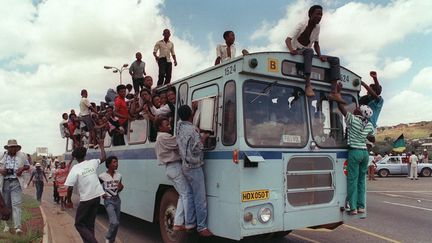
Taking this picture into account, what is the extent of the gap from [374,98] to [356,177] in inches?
71.9

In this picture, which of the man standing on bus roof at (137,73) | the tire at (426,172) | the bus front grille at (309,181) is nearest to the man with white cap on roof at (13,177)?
the man standing on bus roof at (137,73)

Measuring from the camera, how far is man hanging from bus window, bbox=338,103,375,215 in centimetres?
664

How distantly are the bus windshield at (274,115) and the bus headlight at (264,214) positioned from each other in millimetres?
890

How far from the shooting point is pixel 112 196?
716 centimetres

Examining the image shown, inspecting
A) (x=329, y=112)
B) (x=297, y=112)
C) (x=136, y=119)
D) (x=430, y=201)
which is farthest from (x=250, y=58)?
(x=430, y=201)

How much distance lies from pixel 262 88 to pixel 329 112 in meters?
1.42

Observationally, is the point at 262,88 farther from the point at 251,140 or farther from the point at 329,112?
the point at 329,112

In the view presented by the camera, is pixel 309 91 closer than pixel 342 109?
Yes

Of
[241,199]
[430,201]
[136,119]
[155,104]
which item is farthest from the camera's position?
[430,201]

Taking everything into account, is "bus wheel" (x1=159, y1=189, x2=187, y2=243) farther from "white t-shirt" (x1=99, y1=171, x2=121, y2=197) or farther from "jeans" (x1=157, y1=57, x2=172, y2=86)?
"jeans" (x1=157, y1=57, x2=172, y2=86)

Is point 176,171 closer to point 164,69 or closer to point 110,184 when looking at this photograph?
point 110,184

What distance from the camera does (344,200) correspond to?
6.65 meters

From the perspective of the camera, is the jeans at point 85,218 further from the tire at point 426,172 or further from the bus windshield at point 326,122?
the tire at point 426,172

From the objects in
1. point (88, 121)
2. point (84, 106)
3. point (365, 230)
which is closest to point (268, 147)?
point (365, 230)
